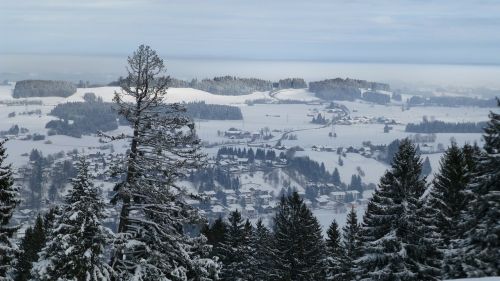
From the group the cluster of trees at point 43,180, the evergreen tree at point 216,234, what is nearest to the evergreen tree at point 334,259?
the evergreen tree at point 216,234

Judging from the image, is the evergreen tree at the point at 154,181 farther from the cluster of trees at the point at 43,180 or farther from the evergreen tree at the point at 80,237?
the cluster of trees at the point at 43,180

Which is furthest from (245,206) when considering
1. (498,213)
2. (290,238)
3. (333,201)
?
(498,213)

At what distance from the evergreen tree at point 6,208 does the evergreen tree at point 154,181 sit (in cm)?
505

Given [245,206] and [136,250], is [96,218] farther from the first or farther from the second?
[245,206]

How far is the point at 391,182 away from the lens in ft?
72.3

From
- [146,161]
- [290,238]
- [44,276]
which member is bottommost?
Result: [290,238]

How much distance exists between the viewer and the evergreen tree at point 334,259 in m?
35.6

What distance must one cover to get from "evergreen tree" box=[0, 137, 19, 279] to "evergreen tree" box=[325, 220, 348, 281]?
19.3 meters

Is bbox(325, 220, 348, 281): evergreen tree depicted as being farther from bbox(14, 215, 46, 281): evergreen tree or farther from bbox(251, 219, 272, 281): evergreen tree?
bbox(14, 215, 46, 281): evergreen tree

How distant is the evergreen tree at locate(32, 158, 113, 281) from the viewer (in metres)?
14.5

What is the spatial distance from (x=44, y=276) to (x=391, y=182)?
42.8ft

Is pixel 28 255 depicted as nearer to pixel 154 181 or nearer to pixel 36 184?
pixel 154 181

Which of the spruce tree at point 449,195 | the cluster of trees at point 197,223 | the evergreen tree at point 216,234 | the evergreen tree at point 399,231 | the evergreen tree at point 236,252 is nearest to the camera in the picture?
the cluster of trees at point 197,223

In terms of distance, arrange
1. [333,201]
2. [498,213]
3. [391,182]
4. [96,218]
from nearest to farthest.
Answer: [96,218] → [498,213] → [391,182] → [333,201]
